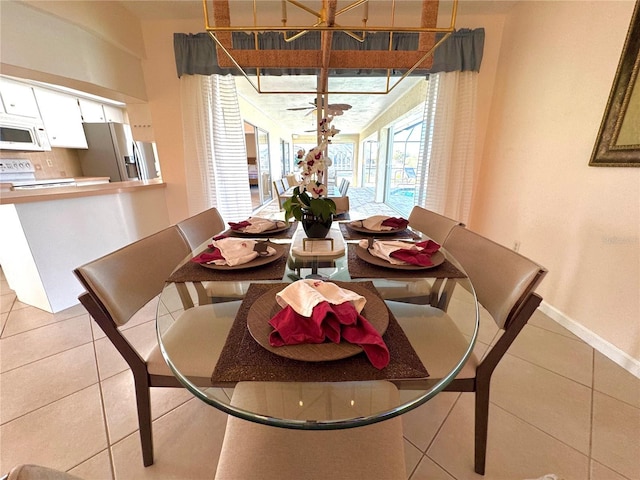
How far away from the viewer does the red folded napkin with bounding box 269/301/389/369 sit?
0.59 metres

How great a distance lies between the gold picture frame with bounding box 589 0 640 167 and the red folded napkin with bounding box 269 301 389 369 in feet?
6.21

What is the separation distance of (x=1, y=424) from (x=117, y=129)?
13.5ft

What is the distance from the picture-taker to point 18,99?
119 inches

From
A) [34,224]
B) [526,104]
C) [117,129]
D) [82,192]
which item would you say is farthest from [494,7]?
[117,129]

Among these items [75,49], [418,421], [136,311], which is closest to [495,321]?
[418,421]

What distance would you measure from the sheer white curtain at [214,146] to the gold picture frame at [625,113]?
2.80m

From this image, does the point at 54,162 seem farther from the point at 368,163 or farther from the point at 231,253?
the point at 368,163

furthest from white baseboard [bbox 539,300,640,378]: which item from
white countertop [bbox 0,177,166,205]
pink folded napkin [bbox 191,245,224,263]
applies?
white countertop [bbox 0,177,166,205]

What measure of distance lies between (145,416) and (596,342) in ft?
8.10

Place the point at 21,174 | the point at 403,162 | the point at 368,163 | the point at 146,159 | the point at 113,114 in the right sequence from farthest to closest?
the point at 368,163, the point at 403,162, the point at 113,114, the point at 146,159, the point at 21,174

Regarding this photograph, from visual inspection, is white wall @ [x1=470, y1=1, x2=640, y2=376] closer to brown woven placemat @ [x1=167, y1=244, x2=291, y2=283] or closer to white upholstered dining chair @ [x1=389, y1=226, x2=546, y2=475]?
white upholstered dining chair @ [x1=389, y1=226, x2=546, y2=475]

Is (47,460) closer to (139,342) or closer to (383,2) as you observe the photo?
(139,342)

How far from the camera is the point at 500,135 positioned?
2436mm

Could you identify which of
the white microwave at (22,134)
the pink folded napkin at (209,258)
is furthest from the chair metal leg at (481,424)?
the white microwave at (22,134)
